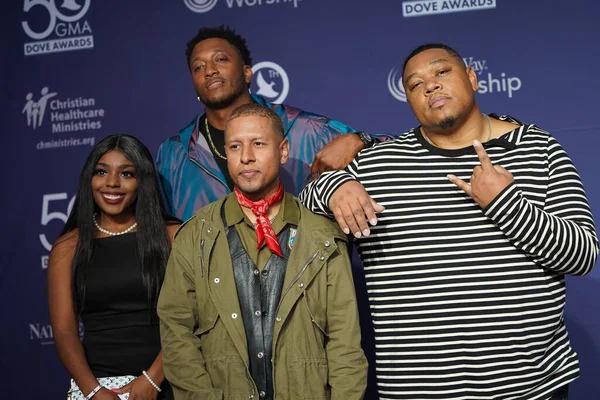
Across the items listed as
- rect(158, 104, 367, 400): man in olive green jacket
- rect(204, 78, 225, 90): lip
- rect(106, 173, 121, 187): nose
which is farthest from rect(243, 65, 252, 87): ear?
rect(158, 104, 367, 400): man in olive green jacket

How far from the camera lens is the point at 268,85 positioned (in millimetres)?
3648

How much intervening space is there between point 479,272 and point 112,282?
143 cm

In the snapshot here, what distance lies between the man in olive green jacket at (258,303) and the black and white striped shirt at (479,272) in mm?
150

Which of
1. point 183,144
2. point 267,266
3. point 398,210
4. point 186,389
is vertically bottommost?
point 186,389

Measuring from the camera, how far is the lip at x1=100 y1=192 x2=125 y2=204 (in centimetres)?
276

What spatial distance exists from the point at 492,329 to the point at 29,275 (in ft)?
9.10

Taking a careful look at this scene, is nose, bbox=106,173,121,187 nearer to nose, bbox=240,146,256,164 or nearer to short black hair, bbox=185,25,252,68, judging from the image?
nose, bbox=240,146,256,164

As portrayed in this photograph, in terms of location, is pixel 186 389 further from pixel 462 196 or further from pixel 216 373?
pixel 462 196

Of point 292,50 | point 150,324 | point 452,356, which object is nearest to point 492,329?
point 452,356

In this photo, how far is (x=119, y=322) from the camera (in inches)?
104

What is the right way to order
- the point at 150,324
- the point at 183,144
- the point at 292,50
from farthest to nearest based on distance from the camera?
1. the point at 292,50
2. the point at 183,144
3. the point at 150,324

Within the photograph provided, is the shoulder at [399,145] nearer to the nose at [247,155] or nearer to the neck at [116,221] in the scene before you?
the nose at [247,155]

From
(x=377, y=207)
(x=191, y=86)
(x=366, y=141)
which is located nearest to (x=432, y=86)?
(x=366, y=141)

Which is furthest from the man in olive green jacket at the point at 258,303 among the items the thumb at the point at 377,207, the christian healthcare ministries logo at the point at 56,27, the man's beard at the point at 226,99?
the christian healthcare ministries logo at the point at 56,27
